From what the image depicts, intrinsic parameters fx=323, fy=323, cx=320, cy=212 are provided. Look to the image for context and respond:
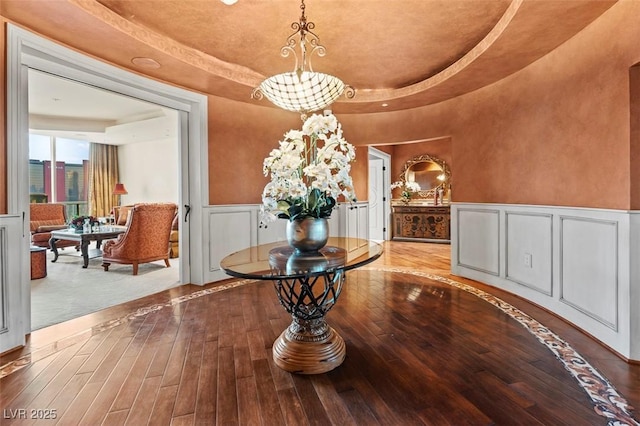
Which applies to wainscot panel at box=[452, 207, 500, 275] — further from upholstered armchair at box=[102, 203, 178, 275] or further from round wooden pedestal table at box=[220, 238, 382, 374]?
upholstered armchair at box=[102, 203, 178, 275]

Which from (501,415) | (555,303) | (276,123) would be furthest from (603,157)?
(276,123)

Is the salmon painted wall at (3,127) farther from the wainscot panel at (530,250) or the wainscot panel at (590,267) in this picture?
the wainscot panel at (530,250)

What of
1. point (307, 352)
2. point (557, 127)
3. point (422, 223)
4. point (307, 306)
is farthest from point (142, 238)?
point (422, 223)

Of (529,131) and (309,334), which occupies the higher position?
(529,131)

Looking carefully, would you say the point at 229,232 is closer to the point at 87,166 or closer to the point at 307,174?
the point at 307,174

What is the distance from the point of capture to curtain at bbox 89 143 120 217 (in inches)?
358

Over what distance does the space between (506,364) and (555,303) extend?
1254mm

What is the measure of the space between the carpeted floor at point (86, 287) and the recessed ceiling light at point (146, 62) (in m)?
2.38

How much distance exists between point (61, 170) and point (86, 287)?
261 inches

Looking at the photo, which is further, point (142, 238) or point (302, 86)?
point (142, 238)

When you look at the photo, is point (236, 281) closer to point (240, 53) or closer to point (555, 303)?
point (240, 53)

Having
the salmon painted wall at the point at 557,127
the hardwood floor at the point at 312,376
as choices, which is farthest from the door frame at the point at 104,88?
the salmon painted wall at the point at 557,127

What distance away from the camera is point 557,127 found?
2.83 meters

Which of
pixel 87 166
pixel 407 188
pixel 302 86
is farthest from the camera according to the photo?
pixel 87 166
